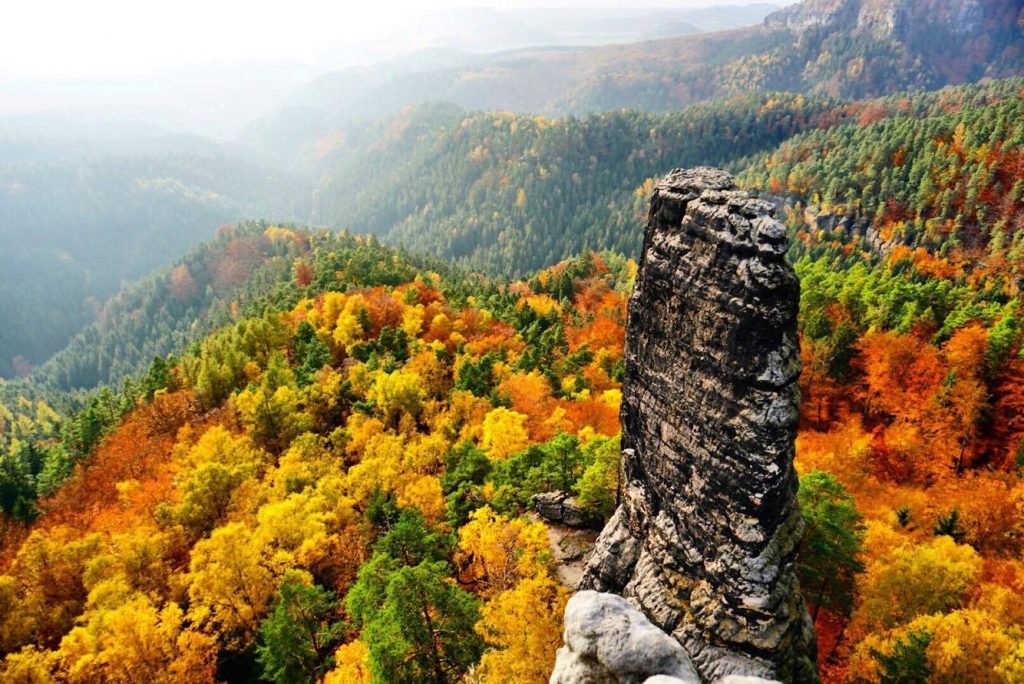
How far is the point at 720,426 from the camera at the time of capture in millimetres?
21438

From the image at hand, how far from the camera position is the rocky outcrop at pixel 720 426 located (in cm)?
2000

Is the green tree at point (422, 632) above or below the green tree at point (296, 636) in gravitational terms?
above

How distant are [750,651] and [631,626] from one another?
4559 mm

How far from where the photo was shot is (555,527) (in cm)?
4159

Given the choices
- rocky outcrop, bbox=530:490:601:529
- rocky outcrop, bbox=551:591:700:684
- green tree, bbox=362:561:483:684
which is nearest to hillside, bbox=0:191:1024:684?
green tree, bbox=362:561:483:684

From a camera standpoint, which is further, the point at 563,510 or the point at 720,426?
the point at 563,510

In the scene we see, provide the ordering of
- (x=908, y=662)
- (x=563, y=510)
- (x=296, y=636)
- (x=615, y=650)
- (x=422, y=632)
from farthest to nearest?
1. (x=563, y=510)
2. (x=296, y=636)
3. (x=422, y=632)
4. (x=908, y=662)
5. (x=615, y=650)

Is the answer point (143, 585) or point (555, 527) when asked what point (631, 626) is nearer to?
point (555, 527)

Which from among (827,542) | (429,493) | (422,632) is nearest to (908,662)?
(827,542)

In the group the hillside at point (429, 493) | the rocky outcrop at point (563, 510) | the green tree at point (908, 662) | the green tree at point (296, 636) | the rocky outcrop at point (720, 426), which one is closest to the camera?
the rocky outcrop at point (720, 426)

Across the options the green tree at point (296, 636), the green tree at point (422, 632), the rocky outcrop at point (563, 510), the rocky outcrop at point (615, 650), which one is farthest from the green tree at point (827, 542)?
the green tree at point (296, 636)

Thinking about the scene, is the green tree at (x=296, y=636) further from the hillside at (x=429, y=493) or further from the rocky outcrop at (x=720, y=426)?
the rocky outcrop at (x=720, y=426)

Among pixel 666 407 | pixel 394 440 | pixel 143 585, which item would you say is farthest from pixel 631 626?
pixel 143 585

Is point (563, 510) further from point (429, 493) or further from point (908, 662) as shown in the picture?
point (908, 662)
